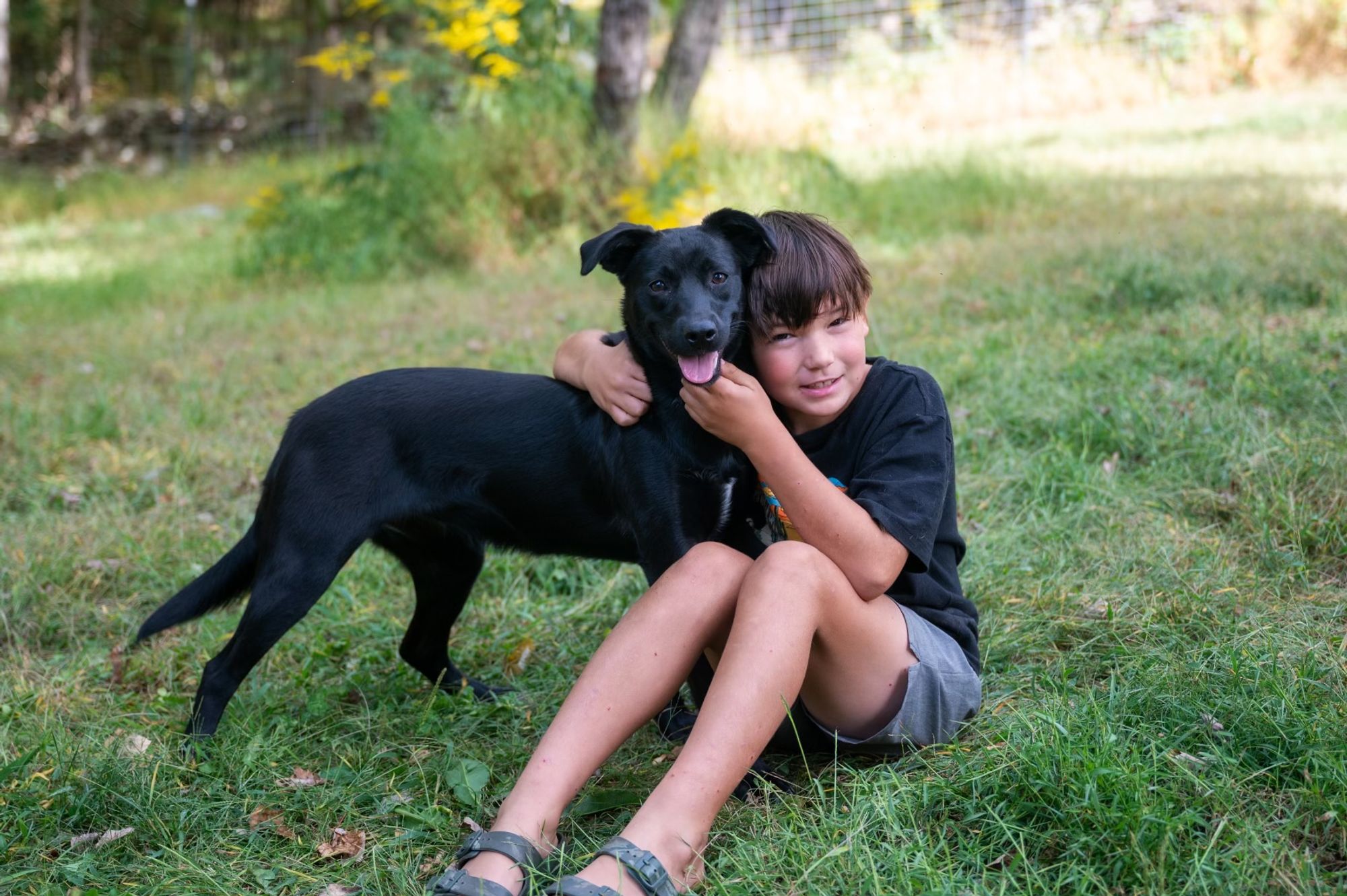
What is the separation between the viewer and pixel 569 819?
2268 mm

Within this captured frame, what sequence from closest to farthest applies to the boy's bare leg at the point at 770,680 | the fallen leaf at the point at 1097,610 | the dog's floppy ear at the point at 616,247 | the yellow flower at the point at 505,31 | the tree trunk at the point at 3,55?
the boy's bare leg at the point at 770,680
the dog's floppy ear at the point at 616,247
the fallen leaf at the point at 1097,610
the yellow flower at the point at 505,31
the tree trunk at the point at 3,55

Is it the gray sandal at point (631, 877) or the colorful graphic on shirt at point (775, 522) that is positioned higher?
the colorful graphic on shirt at point (775, 522)

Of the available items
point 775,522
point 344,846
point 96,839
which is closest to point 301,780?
point 344,846

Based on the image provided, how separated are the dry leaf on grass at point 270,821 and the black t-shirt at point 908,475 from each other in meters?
1.21

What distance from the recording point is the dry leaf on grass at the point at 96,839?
2.23 m

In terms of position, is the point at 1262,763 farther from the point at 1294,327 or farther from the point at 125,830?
the point at 1294,327

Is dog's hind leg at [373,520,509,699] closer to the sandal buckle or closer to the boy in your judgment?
the boy

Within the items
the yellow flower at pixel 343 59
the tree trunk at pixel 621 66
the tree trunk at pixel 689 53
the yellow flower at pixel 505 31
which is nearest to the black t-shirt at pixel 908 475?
the tree trunk at pixel 621 66

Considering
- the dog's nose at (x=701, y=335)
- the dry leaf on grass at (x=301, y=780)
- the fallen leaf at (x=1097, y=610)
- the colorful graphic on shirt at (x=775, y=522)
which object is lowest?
the dry leaf on grass at (x=301, y=780)

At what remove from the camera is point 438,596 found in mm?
2969

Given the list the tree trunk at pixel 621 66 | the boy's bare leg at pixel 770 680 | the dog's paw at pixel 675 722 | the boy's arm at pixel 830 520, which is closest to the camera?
the boy's bare leg at pixel 770 680

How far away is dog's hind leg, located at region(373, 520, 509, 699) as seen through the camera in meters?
2.94

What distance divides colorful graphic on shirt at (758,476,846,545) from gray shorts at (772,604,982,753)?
0.29m

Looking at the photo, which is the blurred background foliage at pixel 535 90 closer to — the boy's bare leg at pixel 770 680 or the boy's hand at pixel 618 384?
the boy's hand at pixel 618 384
